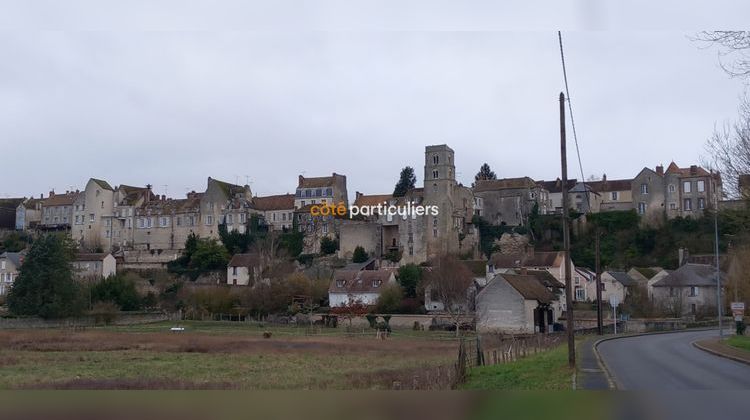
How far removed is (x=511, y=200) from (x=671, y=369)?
7611 cm

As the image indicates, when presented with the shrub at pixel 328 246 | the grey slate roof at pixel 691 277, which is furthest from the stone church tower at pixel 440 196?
the grey slate roof at pixel 691 277

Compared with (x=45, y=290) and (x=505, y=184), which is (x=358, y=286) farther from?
(x=505, y=184)

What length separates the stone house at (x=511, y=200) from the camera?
320 feet

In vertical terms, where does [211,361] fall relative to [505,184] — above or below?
below

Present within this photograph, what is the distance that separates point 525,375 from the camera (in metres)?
23.1

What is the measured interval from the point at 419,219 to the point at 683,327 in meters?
43.2

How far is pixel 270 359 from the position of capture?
36750 millimetres

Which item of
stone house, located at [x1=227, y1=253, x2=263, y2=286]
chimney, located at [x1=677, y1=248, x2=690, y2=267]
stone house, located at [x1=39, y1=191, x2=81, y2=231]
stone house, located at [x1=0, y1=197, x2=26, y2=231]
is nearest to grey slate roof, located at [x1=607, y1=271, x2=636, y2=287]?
chimney, located at [x1=677, y1=248, x2=690, y2=267]

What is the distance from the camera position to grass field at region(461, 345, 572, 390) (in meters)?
20.4

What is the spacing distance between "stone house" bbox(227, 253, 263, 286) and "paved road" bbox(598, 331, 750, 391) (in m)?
60.1

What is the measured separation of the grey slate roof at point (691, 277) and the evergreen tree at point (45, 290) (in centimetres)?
5193

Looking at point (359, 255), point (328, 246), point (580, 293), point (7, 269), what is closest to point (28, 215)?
point (7, 269)

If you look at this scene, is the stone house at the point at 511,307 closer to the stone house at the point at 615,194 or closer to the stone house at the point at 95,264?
the stone house at the point at 615,194

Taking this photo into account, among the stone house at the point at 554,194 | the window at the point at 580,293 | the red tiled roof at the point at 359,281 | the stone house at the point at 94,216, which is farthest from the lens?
the stone house at the point at 94,216
